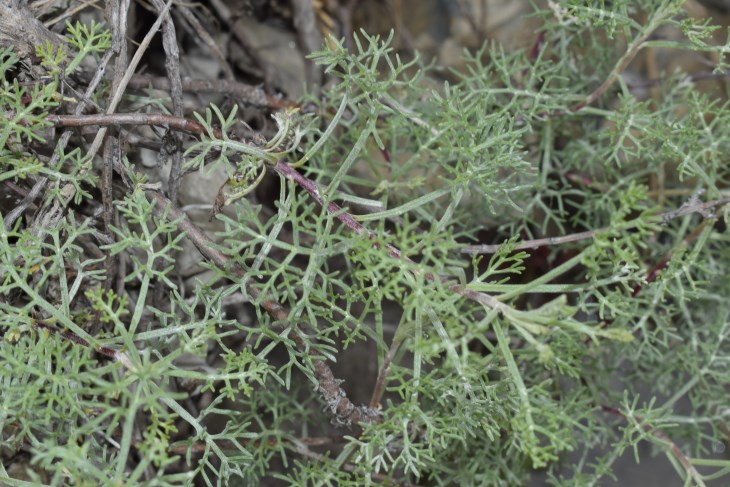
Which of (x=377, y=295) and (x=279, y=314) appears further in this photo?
(x=279, y=314)

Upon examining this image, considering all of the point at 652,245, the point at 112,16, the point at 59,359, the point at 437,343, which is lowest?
the point at 652,245

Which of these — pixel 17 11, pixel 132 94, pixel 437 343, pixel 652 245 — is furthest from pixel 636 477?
pixel 17 11

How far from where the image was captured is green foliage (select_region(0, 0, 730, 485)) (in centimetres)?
86

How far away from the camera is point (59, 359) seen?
2.89ft

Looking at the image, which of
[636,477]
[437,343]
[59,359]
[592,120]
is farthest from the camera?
[636,477]

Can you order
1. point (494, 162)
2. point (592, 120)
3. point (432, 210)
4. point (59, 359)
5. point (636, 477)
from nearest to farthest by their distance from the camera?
point (59, 359), point (494, 162), point (432, 210), point (592, 120), point (636, 477)

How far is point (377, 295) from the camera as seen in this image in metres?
0.90

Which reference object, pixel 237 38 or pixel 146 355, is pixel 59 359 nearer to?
pixel 146 355

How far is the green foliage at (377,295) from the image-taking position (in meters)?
0.86

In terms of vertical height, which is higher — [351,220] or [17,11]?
[17,11]

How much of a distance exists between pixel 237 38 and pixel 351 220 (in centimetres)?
81

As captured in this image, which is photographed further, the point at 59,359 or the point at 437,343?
the point at 59,359

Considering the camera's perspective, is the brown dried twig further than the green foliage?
Yes

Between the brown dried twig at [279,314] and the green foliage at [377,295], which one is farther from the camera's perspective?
the brown dried twig at [279,314]
